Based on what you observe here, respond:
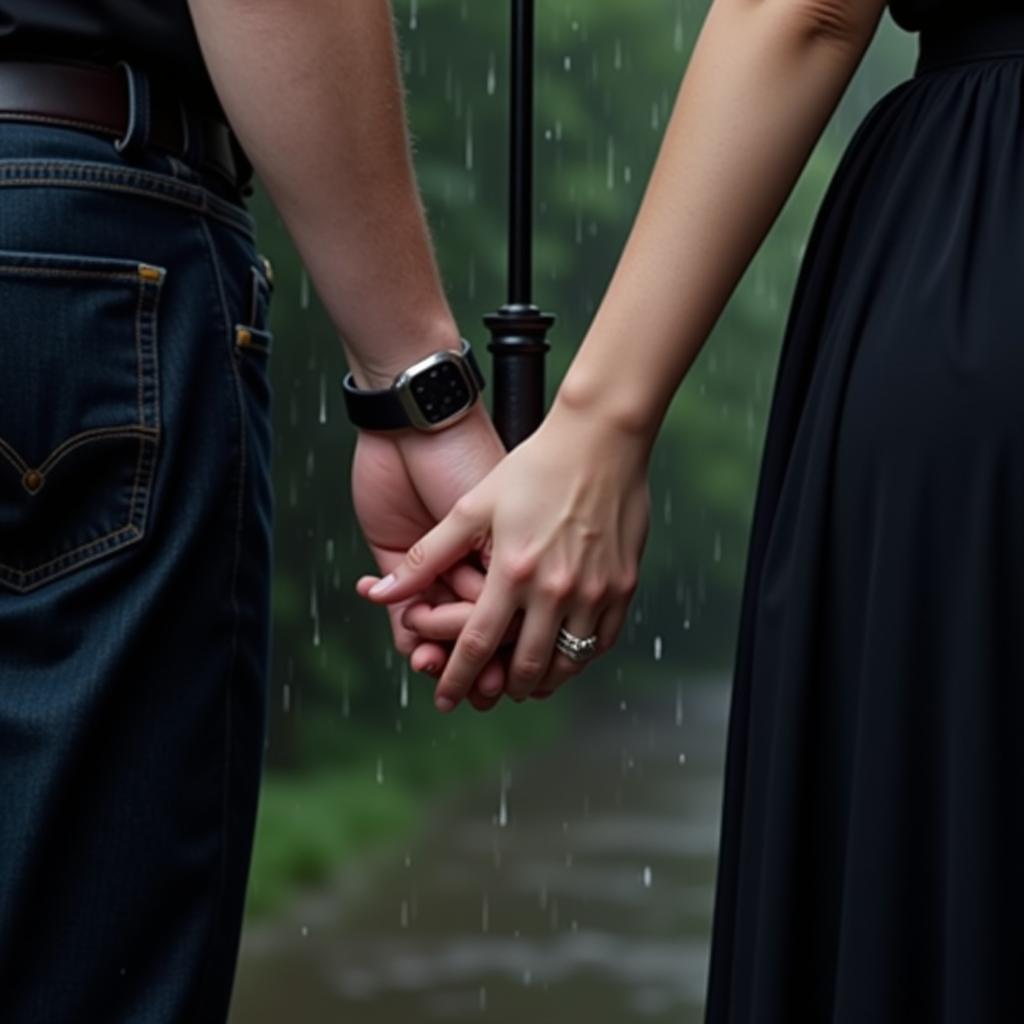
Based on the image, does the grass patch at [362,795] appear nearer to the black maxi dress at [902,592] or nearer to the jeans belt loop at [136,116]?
the jeans belt loop at [136,116]

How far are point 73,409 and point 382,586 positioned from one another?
297 millimetres

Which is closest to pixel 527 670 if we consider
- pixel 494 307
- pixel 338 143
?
pixel 338 143

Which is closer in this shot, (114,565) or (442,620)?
(114,565)

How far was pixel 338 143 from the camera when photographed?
1.40 meters

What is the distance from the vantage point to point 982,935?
110 cm

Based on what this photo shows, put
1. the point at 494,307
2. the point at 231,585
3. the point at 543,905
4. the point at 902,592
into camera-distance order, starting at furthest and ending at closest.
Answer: the point at 543,905
the point at 494,307
the point at 231,585
the point at 902,592

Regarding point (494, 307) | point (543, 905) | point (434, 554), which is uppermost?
point (494, 307)

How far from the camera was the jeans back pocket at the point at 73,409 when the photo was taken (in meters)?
1.32

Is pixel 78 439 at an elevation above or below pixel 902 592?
above

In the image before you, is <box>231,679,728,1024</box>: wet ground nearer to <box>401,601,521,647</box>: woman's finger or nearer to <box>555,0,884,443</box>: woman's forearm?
<box>401,601,521,647</box>: woman's finger

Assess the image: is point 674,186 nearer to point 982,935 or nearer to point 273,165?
point 273,165

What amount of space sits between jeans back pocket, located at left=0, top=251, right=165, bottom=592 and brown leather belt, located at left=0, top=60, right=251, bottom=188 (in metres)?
0.08

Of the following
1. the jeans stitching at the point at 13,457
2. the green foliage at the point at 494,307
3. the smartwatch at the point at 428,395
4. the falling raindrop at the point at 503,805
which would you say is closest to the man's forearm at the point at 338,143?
the smartwatch at the point at 428,395

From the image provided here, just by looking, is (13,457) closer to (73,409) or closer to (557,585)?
(73,409)
